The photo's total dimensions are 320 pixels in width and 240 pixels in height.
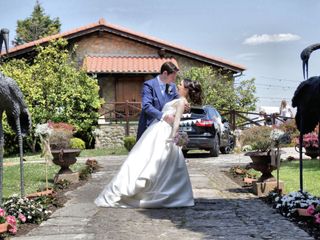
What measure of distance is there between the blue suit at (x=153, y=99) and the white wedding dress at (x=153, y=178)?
23 centimetres

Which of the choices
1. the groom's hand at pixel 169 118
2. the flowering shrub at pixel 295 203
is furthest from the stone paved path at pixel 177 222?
the groom's hand at pixel 169 118

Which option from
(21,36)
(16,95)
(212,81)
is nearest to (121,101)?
(212,81)

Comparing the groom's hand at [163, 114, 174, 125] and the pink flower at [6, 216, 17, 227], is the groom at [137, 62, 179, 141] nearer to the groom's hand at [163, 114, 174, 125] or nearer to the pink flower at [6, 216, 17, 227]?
the groom's hand at [163, 114, 174, 125]

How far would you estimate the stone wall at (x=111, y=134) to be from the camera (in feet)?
73.8

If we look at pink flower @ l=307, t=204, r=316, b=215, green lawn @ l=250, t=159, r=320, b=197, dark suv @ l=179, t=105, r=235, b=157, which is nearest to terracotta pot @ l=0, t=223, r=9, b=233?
pink flower @ l=307, t=204, r=316, b=215

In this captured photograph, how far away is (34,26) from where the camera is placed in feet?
156

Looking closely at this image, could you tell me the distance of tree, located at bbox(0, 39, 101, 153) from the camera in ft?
69.5

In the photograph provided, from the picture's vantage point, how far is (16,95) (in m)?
6.00

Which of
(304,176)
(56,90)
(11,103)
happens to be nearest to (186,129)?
(304,176)

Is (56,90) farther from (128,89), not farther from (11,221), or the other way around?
(11,221)

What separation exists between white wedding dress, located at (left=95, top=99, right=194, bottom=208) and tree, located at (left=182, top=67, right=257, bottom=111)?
52.6 feet

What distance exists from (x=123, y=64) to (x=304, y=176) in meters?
15.5

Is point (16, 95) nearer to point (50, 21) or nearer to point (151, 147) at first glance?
point (151, 147)

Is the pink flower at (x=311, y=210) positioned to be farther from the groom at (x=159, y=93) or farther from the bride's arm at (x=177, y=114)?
the groom at (x=159, y=93)
